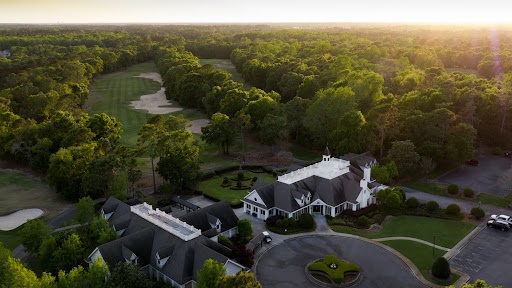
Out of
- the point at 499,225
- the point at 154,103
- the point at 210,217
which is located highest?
the point at 154,103

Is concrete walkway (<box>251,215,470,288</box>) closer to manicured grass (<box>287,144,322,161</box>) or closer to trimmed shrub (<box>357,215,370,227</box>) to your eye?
trimmed shrub (<box>357,215,370,227</box>)

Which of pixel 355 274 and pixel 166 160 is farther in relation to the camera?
pixel 166 160

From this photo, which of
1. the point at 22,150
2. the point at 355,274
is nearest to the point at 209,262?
the point at 355,274

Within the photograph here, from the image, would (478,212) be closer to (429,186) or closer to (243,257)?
(429,186)

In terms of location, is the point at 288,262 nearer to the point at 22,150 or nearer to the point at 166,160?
the point at 166,160

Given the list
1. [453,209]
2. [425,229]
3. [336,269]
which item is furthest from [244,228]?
[453,209]

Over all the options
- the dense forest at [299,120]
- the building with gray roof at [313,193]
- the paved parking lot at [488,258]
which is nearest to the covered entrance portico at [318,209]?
the building with gray roof at [313,193]
